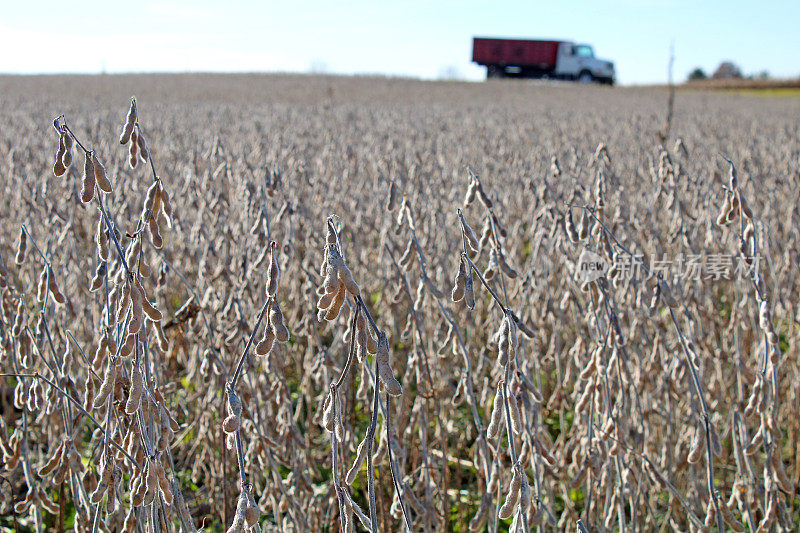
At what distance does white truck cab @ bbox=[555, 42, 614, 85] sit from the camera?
113 ft

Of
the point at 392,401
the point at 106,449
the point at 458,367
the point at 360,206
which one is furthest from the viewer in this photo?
the point at 360,206

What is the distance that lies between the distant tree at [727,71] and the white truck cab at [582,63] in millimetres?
34516

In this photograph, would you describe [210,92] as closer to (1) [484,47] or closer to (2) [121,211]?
(1) [484,47]

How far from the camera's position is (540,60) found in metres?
35.7

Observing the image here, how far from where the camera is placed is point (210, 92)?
23.8 meters

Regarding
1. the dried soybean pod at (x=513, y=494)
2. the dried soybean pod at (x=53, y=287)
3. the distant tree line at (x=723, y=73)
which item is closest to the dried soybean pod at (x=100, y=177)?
the dried soybean pod at (x=53, y=287)

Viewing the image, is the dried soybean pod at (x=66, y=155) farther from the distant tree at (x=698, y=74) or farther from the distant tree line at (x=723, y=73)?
the distant tree at (x=698, y=74)

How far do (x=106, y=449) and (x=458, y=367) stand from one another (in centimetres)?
198

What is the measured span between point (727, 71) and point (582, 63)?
39384 mm

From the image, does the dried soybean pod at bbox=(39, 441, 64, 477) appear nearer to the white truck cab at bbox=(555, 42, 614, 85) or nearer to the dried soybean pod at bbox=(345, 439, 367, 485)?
the dried soybean pod at bbox=(345, 439, 367, 485)

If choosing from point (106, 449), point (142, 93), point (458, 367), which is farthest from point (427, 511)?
point (142, 93)

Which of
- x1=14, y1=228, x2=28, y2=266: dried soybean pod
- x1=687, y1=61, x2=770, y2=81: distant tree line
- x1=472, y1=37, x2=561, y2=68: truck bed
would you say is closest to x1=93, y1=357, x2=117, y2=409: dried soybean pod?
x1=14, y1=228, x2=28, y2=266: dried soybean pod

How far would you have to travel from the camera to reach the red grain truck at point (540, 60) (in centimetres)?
3475

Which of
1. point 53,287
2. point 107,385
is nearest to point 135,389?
point 107,385
